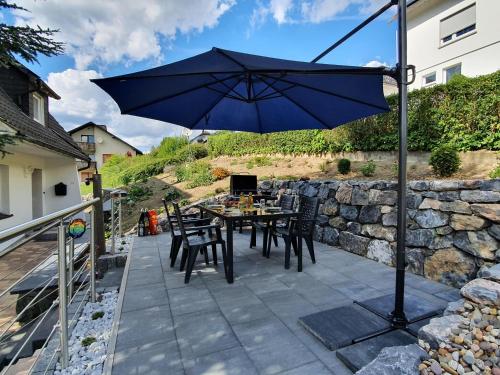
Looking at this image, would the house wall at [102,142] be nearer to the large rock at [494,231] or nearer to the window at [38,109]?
the window at [38,109]

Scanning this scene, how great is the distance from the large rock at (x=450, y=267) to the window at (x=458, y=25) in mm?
11894

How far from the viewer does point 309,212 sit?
453cm

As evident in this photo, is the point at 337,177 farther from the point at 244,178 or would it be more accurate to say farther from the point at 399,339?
the point at 399,339

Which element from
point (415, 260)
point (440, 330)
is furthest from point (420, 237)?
point (440, 330)

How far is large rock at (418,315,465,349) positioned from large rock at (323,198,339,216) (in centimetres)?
333

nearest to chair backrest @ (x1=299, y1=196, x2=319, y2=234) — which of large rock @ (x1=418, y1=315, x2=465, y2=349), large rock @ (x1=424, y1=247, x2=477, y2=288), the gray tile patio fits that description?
the gray tile patio

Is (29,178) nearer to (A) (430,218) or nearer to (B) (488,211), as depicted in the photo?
(A) (430,218)

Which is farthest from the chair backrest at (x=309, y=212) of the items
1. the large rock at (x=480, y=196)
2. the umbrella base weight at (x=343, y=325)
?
the large rock at (x=480, y=196)

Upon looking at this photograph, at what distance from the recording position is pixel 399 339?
7.44 ft

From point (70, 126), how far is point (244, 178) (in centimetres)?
3256

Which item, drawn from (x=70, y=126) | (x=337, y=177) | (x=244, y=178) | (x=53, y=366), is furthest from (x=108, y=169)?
(x=53, y=366)

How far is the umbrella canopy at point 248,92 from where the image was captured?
7.42 feet

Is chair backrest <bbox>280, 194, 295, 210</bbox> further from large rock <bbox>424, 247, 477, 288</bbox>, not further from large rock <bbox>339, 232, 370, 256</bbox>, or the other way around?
large rock <bbox>424, 247, 477, 288</bbox>

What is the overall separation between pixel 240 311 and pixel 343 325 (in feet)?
3.14
